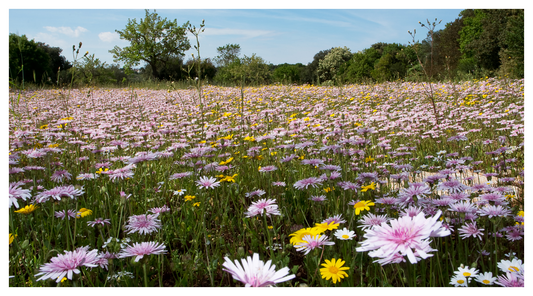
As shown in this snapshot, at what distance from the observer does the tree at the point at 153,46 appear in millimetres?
31402

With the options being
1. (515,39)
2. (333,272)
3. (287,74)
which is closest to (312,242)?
(333,272)

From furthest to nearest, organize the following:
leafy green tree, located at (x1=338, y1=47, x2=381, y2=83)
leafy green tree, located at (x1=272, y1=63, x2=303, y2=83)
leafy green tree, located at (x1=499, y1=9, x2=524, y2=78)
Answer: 1. leafy green tree, located at (x1=338, y1=47, x2=381, y2=83)
2. leafy green tree, located at (x1=272, y1=63, x2=303, y2=83)
3. leafy green tree, located at (x1=499, y1=9, x2=524, y2=78)

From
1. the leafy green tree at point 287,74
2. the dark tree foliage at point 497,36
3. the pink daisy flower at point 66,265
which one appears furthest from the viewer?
the leafy green tree at point 287,74

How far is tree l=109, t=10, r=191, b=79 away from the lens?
103 feet

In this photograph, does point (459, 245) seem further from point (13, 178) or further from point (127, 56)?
point (127, 56)

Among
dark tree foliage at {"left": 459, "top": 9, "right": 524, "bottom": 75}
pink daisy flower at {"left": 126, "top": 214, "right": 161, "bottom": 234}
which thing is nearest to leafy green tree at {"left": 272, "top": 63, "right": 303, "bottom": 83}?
dark tree foliage at {"left": 459, "top": 9, "right": 524, "bottom": 75}

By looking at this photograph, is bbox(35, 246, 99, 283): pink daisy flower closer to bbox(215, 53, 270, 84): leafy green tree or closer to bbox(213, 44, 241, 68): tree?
bbox(215, 53, 270, 84): leafy green tree

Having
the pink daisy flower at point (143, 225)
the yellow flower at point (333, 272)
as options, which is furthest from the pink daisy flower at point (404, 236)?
the pink daisy flower at point (143, 225)

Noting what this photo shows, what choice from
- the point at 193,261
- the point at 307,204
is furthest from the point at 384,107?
the point at 193,261

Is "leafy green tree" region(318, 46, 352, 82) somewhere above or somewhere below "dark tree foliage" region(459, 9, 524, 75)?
above

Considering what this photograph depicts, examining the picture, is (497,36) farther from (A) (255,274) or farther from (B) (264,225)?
(A) (255,274)

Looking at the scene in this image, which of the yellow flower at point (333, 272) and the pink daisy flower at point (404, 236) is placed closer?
the pink daisy flower at point (404, 236)

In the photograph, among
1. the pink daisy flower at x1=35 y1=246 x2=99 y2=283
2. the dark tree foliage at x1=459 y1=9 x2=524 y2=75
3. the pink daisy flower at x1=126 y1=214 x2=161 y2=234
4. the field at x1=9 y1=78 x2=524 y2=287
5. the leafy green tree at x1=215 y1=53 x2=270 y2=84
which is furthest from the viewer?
the leafy green tree at x1=215 y1=53 x2=270 y2=84

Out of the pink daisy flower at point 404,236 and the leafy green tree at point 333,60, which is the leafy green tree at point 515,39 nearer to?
the pink daisy flower at point 404,236
